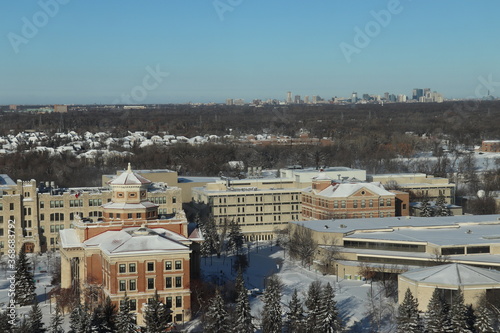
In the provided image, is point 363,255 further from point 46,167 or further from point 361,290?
point 46,167

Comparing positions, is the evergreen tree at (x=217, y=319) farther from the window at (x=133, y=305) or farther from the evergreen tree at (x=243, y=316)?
the window at (x=133, y=305)

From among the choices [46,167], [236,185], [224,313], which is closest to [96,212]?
[236,185]

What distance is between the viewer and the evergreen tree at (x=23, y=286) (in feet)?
157

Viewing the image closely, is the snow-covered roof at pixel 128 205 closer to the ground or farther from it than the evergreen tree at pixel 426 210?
farther from it

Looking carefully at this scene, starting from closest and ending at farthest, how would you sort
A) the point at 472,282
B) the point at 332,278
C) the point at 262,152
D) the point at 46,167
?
the point at 472,282 → the point at 332,278 → the point at 46,167 → the point at 262,152

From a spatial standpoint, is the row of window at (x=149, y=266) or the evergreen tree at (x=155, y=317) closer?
the evergreen tree at (x=155, y=317)

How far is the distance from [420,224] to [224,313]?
90.6 feet

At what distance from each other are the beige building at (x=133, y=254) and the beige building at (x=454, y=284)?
40.5 ft

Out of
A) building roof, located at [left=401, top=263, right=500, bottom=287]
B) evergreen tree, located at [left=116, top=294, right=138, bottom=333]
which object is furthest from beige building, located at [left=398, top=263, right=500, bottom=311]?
evergreen tree, located at [left=116, top=294, right=138, bottom=333]

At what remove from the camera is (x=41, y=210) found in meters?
68.3

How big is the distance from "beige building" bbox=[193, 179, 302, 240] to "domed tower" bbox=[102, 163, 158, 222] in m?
25.2

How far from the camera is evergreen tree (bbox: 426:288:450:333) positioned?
38.7m

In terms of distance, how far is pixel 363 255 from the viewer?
2242 inches

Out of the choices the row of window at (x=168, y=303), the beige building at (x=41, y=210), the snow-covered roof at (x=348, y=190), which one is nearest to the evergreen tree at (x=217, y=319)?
the row of window at (x=168, y=303)
